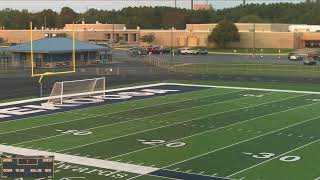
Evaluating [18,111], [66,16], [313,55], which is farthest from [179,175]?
[66,16]

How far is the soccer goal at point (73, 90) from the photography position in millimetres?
30123

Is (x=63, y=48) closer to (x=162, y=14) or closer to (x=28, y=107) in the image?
(x=28, y=107)

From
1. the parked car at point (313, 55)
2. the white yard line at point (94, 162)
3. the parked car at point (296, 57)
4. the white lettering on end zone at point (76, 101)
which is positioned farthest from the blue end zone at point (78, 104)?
the parked car at point (296, 57)

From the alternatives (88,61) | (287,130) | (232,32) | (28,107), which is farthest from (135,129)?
(232,32)

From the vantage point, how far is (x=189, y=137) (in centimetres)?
2038

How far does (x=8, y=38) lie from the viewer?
119m

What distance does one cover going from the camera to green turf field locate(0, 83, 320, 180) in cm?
1588

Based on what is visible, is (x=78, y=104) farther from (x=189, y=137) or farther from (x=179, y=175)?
(x=179, y=175)

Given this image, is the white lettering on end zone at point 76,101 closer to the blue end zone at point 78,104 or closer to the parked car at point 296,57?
the blue end zone at point 78,104

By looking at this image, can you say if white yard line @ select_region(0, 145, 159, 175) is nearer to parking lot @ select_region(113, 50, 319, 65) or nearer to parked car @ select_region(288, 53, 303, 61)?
parking lot @ select_region(113, 50, 319, 65)

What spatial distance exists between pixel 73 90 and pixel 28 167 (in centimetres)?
2073

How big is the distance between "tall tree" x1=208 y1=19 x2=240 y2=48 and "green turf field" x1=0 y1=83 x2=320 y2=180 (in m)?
63.8

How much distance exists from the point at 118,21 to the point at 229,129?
124808 millimetres

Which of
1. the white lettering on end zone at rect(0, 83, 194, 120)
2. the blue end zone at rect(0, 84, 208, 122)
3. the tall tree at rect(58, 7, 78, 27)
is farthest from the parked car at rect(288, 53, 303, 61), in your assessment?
the tall tree at rect(58, 7, 78, 27)
